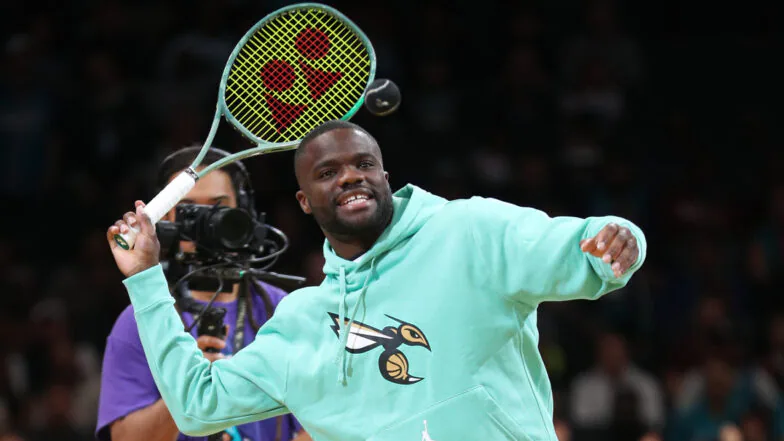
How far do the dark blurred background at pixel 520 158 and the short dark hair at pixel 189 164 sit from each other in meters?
2.87

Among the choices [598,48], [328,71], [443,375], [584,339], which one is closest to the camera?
[443,375]

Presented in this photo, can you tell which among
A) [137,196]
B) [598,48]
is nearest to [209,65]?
[137,196]

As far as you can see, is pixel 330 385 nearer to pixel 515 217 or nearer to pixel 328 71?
pixel 515 217

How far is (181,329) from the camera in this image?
3041 mm

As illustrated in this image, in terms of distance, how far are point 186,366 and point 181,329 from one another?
105 mm

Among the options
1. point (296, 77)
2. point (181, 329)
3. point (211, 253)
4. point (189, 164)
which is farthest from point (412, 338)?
point (189, 164)

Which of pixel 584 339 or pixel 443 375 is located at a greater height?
pixel 443 375

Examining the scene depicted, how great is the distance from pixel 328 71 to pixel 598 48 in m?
5.62

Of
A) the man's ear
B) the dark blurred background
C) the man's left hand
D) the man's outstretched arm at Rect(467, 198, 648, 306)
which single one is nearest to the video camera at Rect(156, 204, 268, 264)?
the man's ear

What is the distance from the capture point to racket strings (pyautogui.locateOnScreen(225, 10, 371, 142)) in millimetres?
3406

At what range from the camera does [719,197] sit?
8.09 metres

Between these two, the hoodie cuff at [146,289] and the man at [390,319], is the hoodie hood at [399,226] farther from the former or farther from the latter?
the hoodie cuff at [146,289]

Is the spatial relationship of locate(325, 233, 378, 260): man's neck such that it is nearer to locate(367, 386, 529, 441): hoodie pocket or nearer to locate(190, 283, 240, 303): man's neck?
locate(367, 386, 529, 441): hoodie pocket

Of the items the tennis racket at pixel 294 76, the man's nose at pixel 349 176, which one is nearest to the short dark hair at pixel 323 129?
the man's nose at pixel 349 176
